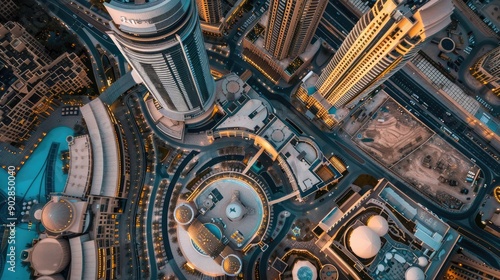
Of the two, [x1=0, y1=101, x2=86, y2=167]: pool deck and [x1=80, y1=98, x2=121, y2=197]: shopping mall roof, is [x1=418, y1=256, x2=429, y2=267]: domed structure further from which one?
[x1=0, y1=101, x2=86, y2=167]: pool deck

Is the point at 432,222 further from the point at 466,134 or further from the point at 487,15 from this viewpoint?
the point at 487,15

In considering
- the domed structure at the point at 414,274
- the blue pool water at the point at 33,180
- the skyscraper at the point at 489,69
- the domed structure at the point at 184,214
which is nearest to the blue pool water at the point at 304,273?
the domed structure at the point at 414,274

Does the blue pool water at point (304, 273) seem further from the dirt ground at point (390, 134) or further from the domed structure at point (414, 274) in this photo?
the dirt ground at point (390, 134)

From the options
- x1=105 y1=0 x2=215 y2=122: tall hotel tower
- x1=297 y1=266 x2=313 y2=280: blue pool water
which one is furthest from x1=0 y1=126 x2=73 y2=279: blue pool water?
x1=297 y1=266 x2=313 y2=280: blue pool water

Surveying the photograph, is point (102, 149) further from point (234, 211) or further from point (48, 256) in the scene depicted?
point (234, 211)

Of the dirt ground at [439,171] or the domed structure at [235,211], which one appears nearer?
the domed structure at [235,211]
